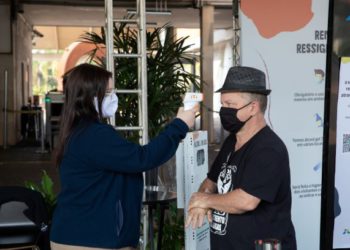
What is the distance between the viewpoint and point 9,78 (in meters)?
13.5

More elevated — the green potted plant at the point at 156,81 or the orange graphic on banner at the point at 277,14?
the orange graphic on banner at the point at 277,14

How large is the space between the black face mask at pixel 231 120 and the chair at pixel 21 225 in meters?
1.52

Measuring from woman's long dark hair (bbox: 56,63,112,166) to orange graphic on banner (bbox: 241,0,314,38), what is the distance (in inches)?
69.8

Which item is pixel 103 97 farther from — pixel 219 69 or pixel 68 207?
pixel 219 69

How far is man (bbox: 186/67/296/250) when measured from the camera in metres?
1.87

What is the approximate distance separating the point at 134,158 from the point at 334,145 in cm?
88

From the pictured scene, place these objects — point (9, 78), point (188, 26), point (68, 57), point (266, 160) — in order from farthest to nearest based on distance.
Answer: point (68, 57)
point (188, 26)
point (9, 78)
point (266, 160)

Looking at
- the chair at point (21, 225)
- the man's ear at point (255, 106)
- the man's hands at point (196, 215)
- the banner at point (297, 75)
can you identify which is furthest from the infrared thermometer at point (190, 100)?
the banner at point (297, 75)

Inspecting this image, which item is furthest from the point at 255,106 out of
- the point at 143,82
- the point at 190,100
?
the point at 143,82

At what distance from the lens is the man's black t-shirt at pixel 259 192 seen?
6.14 ft

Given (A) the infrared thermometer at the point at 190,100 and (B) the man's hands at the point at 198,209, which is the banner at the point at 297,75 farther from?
(B) the man's hands at the point at 198,209

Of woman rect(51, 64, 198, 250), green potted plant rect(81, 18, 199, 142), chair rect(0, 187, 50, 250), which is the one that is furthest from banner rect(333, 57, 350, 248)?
green potted plant rect(81, 18, 199, 142)

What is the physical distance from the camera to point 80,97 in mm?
2117

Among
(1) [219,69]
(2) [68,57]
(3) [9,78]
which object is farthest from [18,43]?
(1) [219,69]
